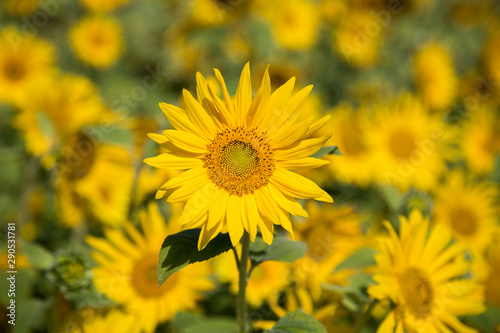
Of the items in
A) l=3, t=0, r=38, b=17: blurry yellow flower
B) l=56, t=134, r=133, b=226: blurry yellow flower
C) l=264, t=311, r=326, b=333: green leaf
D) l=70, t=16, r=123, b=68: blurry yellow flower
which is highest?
l=3, t=0, r=38, b=17: blurry yellow flower

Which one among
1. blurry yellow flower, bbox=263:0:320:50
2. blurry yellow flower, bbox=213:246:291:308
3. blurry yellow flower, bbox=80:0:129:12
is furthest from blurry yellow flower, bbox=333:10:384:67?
blurry yellow flower, bbox=213:246:291:308

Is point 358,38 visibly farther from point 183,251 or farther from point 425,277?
point 183,251

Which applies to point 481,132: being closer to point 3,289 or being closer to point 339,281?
point 339,281

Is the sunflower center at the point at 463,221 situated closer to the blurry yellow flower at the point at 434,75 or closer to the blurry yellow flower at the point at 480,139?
the blurry yellow flower at the point at 480,139

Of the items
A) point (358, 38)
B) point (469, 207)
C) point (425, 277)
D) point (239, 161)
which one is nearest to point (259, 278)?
point (425, 277)

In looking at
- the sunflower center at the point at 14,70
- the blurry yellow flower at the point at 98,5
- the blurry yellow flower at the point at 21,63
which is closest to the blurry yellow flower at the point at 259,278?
the blurry yellow flower at the point at 21,63

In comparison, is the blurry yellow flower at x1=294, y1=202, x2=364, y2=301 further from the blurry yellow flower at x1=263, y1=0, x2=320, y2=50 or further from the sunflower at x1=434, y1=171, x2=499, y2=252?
the blurry yellow flower at x1=263, y1=0, x2=320, y2=50
